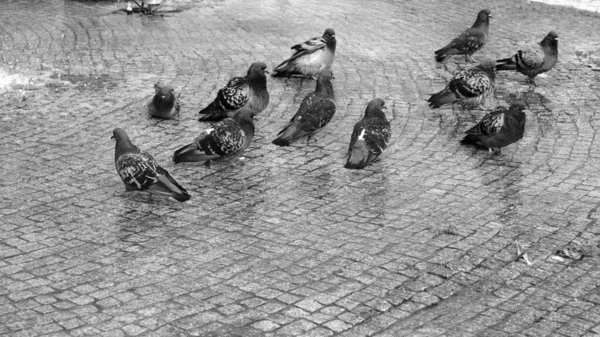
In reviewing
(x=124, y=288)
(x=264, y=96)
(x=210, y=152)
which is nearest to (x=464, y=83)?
(x=264, y=96)

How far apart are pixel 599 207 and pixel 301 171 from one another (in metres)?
3.21

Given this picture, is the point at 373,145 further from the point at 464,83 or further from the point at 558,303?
the point at 558,303

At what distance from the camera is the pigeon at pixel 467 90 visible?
10914mm

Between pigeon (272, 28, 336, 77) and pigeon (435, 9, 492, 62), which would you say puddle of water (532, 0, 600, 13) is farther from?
pigeon (272, 28, 336, 77)

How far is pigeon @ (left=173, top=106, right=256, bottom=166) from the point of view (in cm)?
892

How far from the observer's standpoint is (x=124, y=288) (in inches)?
254

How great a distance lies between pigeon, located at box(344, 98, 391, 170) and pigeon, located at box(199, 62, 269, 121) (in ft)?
5.72

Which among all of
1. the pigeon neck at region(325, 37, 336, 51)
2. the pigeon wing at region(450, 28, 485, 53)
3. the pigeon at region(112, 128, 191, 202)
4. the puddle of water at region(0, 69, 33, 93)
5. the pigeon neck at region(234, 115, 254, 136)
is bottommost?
the puddle of water at region(0, 69, 33, 93)

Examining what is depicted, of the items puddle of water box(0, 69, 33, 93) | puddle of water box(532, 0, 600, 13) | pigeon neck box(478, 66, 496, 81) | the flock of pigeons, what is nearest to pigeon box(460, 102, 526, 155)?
the flock of pigeons

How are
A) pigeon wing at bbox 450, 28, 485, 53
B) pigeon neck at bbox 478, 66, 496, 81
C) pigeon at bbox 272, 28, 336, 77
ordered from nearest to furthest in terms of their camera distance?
1. pigeon neck at bbox 478, 66, 496, 81
2. pigeon at bbox 272, 28, 336, 77
3. pigeon wing at bbox 450, 28, 485, 53

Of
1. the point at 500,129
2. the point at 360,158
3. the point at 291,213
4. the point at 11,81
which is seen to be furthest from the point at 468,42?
the point at 11,81

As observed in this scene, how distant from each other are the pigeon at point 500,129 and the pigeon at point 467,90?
1195mm

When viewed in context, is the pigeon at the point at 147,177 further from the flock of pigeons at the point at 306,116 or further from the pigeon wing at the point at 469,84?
the pigeon wing at the point at 469,84

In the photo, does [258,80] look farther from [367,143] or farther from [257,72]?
[367,143]
